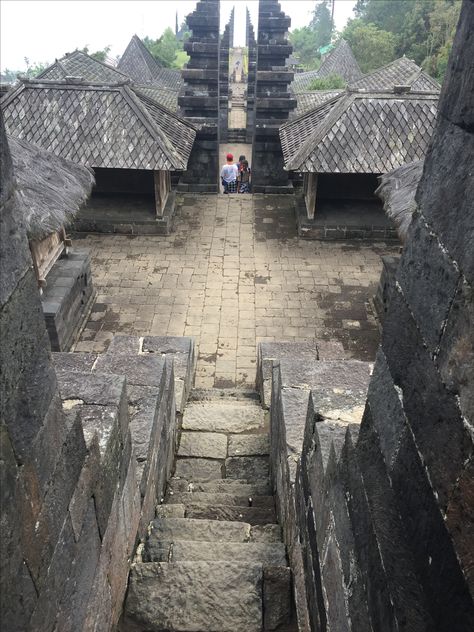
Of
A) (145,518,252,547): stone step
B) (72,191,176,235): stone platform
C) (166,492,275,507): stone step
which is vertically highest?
(145,518,252,547): stone step

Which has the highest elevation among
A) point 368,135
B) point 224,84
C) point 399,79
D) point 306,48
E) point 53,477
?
point 53,477

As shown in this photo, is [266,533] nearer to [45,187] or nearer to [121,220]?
[45,187]

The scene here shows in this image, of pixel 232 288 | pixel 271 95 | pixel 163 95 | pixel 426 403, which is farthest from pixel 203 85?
pixel 426 403

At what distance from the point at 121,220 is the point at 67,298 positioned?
12.9ft

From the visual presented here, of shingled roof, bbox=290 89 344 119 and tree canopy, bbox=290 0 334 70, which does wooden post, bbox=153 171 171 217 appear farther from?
tree canopy, bbox=290 0 334 70

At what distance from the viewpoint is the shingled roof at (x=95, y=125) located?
33.6 feet

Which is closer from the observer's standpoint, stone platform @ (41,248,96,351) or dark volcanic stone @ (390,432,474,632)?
dark volcanic stone @ (390,432,474,632)

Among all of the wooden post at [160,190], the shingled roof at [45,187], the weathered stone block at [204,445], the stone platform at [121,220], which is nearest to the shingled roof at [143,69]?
the wooden post at [160,190]

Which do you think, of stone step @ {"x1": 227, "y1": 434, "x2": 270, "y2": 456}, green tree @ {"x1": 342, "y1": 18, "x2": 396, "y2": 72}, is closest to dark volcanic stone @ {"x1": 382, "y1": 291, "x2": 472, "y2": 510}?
stone step @ {"x1": 227, "y1": 434, "x2": 270, "y2": 456}

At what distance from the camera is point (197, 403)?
6.19m

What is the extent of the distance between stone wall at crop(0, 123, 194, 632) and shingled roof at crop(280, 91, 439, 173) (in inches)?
323

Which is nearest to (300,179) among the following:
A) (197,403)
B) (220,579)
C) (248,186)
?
(248,186)

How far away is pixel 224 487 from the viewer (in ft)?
15.1

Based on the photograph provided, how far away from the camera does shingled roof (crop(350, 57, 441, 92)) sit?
44.5 ft
